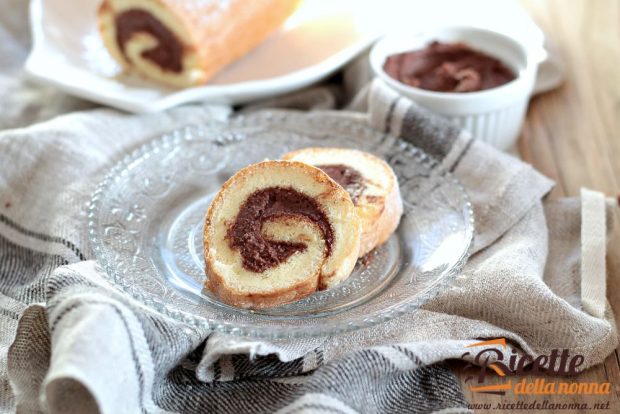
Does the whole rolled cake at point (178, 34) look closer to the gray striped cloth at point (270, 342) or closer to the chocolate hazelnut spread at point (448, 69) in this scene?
the gray striped cloth at point (270, 342)

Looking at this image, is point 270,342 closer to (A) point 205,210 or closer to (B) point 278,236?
(B) point 278,236

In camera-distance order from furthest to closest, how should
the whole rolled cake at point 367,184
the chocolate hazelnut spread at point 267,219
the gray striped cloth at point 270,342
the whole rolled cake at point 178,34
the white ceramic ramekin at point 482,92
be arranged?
the whole rolled cake at point 178,34 < the white ceramic ramekin at point 482,92 < the whole rolled cake at point 367,184 < the chocolate hazelnut spread at point 267,219 < the gray striped cloth at point 270,342

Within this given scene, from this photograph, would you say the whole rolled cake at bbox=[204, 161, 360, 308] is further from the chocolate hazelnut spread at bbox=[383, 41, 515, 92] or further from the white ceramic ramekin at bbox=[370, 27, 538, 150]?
the chocolate hazelnut spread at bbox=[383, 41, 515, 92]

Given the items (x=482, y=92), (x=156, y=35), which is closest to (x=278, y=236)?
(x=482, y=92)

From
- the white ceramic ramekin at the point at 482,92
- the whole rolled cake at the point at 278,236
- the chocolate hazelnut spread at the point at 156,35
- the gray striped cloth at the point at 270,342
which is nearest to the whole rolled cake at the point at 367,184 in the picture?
the whole rolled cake at the point at 278,236

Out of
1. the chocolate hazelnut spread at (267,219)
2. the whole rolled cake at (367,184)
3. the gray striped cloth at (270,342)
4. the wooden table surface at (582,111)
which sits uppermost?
the chocolate hazelnut spread at (267,219)
